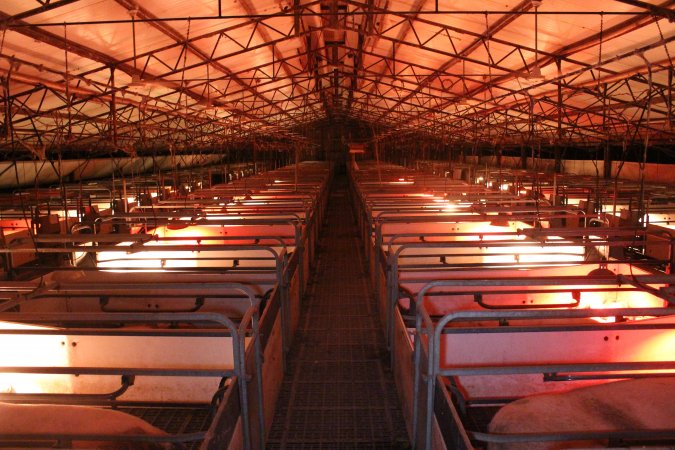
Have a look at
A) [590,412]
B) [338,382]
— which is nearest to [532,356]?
[590,412]

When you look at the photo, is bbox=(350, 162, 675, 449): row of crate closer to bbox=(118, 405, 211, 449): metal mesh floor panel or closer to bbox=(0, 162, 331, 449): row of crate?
bbox=(0, 162, 331, 449): row of crate

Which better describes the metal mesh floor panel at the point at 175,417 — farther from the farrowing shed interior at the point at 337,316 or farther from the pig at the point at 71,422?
the pig at the point at 71,422

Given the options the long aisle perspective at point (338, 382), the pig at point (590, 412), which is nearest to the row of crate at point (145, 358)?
the long aisle perspective at point (338, 382)

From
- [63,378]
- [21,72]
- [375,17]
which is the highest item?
[375,17]

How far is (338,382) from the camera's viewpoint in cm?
523

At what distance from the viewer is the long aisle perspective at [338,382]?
4254 mm

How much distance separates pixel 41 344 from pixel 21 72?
6.64 m

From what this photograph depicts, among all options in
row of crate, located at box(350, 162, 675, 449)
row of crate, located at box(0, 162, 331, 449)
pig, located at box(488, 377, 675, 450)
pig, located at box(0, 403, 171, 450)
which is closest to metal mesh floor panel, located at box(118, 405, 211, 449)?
row of crate, located at box(0, 162, 331, 449)

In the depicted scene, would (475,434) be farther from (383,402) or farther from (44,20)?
(44,20)

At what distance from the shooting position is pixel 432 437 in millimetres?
2982

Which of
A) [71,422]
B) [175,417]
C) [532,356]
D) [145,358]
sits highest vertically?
[71,422]

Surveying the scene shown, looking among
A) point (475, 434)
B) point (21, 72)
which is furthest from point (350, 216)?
point (475, 434)

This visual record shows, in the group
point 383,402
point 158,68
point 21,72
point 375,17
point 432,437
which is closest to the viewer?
point 432,437

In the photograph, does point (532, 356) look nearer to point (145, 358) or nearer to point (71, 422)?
point (145, 358)
